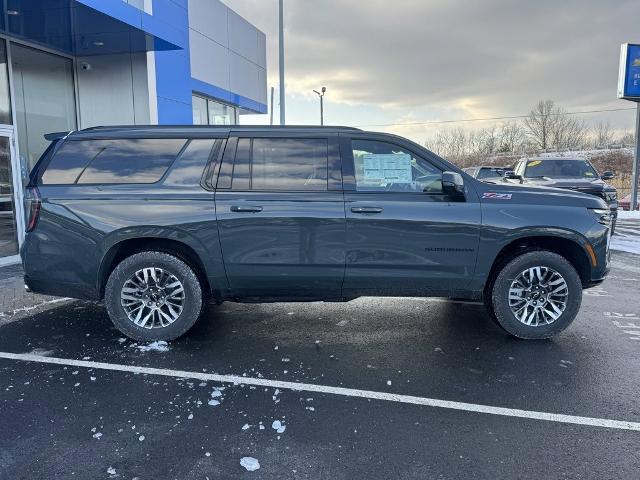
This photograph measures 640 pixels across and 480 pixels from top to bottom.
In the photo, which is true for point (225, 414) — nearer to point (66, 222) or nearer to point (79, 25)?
point (66, 222)

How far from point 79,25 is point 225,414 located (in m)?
8.01

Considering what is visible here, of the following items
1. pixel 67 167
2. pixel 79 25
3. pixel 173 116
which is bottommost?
pixel 67 167

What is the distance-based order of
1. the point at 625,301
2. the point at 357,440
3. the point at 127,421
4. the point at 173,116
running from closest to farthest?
the point at 357,440, the point at 127,421, the point at 625,301, the point at 173,116

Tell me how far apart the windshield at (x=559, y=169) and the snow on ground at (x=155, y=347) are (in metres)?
10.5

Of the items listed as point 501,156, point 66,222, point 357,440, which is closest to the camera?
point 357,440

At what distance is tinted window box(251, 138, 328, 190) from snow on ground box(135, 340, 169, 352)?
167 centimetres

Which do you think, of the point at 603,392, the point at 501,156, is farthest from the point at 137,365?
the point at 501,156

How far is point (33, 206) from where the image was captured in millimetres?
4484

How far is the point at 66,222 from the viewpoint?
4.47m

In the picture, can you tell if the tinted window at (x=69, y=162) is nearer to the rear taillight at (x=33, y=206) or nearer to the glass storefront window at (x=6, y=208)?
the rear taillight at (x=33, y=206)

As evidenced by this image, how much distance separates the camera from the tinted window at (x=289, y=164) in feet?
14.8

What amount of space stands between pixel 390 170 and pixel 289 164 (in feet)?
3.06

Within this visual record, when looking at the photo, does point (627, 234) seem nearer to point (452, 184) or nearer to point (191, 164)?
point (452, 184)

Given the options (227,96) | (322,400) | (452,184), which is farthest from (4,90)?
(322,400)
